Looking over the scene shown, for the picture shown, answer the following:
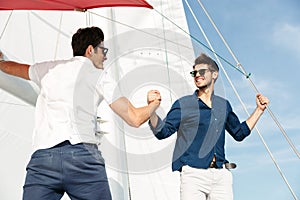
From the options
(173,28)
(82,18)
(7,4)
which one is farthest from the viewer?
(173,28)

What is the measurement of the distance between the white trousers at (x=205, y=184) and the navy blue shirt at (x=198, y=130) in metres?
0.03

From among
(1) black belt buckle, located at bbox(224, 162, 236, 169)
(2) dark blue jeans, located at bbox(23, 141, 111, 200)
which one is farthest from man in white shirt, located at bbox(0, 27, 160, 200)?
(1) black belt buckle, located at bbox(224, 162, 236, 169)

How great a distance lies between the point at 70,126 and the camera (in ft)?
4.98

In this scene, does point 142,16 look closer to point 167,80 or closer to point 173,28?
point 173,28

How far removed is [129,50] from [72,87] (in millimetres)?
1865

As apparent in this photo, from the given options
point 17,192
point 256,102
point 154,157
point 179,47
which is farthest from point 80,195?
point 179,47

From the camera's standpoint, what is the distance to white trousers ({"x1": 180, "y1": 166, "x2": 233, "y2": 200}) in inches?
73.7

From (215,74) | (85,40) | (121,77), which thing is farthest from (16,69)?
(121,77)

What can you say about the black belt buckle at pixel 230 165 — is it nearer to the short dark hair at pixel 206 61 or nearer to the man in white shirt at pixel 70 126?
the short dark hair at pixel 206 61

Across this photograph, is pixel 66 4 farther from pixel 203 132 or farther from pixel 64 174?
pixel 64 174

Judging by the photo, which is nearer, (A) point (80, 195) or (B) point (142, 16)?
(A) point (80, 195)

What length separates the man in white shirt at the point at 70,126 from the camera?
1.49 m

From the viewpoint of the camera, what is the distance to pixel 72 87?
1562 millimetres

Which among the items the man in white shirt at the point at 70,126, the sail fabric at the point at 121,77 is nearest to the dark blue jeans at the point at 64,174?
the man in white shirt at the point at 70,126
